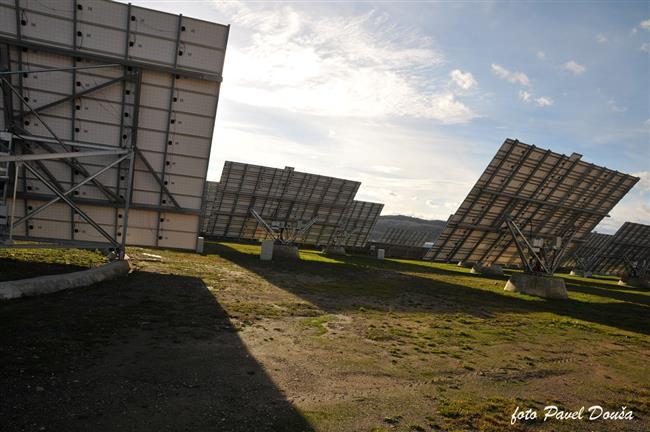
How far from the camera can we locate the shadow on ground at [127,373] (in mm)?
4648

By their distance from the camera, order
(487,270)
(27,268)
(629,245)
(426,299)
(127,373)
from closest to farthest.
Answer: (127,373) → (27,268) → (426,299) → (487,270) → (629,245)

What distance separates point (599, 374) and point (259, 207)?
82.2ft

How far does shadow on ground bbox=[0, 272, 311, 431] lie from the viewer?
4.65 m

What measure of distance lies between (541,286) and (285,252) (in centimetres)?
1536

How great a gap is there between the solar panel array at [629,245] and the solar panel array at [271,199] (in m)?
25.3

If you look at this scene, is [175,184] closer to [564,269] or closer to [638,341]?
[638,341]

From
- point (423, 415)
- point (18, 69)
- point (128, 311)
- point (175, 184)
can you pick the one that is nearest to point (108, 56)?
point (18, 69)

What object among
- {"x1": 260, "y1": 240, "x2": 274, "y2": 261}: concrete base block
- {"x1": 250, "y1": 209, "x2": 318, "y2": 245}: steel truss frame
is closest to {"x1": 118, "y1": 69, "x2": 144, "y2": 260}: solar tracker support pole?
{"x1": 260, "y1": 240, "x2": 274, "y2": 261}: concrete base block

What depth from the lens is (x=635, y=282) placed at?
33.4 meters

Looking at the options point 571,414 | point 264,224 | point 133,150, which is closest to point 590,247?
point 264,224

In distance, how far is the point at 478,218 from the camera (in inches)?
922

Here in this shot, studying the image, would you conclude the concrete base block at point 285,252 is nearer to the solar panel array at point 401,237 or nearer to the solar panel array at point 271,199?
the solar panel array at point 271,199

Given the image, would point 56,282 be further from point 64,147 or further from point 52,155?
point 64,147

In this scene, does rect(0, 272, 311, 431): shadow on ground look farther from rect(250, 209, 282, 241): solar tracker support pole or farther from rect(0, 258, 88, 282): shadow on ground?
rect(250, 209, 282, 241): solar tracker support pole
